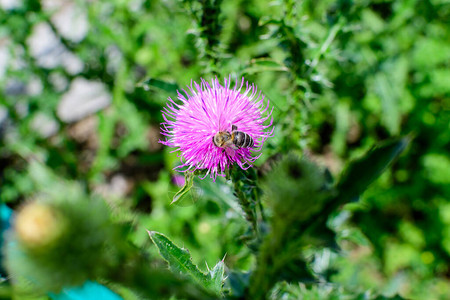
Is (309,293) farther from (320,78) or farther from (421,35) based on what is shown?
(421,35)

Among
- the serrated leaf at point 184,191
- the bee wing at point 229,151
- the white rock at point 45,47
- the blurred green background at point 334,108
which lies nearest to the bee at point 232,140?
the bee wing at point 229,151

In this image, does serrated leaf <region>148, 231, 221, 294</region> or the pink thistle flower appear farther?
the pink thistle flower

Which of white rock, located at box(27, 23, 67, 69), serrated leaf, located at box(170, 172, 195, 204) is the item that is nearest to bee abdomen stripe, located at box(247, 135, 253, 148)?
serrated leaf, located at box(170, 172, 195, 204)

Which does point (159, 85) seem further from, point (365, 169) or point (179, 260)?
point (365, 169)

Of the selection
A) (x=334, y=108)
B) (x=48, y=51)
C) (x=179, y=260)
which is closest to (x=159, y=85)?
(x=179, y=260)

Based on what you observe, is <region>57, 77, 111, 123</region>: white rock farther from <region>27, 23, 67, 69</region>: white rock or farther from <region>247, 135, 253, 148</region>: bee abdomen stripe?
<region>247, 135, 253, 148</region>: bee abdomen stripe

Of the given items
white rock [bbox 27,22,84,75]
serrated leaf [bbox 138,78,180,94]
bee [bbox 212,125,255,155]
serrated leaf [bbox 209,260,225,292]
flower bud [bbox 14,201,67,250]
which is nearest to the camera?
flower bud [bbox 14,201,67,250]
